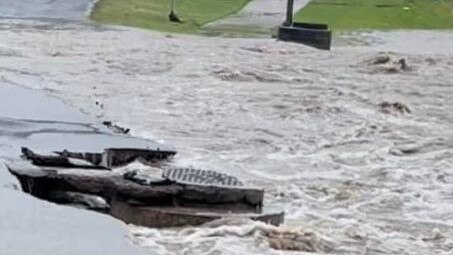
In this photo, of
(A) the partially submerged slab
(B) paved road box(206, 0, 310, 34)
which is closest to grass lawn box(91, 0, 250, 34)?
(B) paved road box(206, 0, 310, 34)

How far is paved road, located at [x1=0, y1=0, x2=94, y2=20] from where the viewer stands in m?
30.5

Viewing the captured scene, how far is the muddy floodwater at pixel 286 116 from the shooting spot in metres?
9.41

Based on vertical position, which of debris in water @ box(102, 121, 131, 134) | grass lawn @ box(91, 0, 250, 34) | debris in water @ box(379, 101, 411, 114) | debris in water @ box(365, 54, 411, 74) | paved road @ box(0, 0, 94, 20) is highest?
debris in water @ box(102, 121, 131, 134)

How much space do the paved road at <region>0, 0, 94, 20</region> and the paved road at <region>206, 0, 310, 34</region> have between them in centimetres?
337

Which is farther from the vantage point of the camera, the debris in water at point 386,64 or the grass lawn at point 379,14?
the grass lawn at point 379,14

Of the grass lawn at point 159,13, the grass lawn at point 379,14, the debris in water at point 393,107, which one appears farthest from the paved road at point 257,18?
the debris in water at point 393,107

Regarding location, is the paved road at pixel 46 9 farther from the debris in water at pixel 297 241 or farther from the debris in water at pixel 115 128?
the debris in water at pixel 297 241

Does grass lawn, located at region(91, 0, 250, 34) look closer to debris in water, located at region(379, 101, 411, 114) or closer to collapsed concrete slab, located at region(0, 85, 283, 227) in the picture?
debris in water, located at region(379, 101, 411, 114)

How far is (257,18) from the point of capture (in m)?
37.2

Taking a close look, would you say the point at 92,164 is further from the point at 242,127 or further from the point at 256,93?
the point at 256,93

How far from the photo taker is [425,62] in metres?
26.0

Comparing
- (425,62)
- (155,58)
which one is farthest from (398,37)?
(155,58)

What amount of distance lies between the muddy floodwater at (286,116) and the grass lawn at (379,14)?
7.12 metres

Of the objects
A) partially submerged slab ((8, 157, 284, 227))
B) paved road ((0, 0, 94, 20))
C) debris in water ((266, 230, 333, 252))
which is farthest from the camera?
paved road ((0, 0, 94, 20))
